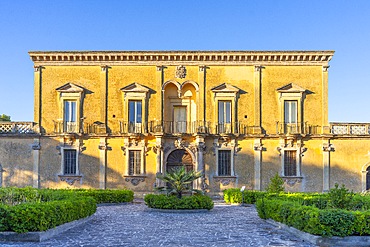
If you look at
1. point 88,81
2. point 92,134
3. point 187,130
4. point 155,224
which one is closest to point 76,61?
point 88,81

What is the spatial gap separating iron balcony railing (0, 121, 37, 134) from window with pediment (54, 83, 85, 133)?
1569 millimetres

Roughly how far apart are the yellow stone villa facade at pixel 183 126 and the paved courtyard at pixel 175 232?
9.75 m


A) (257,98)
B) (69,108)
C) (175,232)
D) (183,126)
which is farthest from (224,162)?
(175,232)

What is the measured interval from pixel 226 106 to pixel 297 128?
4965mm

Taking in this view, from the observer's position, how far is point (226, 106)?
27156mm

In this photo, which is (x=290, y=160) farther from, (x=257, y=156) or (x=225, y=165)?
(x=225, y=165)

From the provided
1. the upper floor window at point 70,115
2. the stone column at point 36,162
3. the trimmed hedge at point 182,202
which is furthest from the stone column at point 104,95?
the trimmed hedge at point 182,202

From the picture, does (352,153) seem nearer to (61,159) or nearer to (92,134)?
(92,134)

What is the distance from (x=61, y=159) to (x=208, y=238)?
58.3 ft

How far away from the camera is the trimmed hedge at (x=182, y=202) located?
58.4 ft

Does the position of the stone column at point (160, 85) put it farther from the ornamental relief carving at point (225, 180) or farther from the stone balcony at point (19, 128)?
the stone balcony at point (19, 128)

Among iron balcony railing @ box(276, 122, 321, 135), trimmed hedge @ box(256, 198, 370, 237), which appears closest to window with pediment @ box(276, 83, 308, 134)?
iron balcony railing @ box(276, 122, 321, 135)

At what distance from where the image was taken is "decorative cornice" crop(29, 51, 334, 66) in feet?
88.9

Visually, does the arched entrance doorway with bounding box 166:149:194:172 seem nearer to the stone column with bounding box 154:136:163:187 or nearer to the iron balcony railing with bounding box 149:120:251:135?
the stone column with bounding box 154:136:163:187
